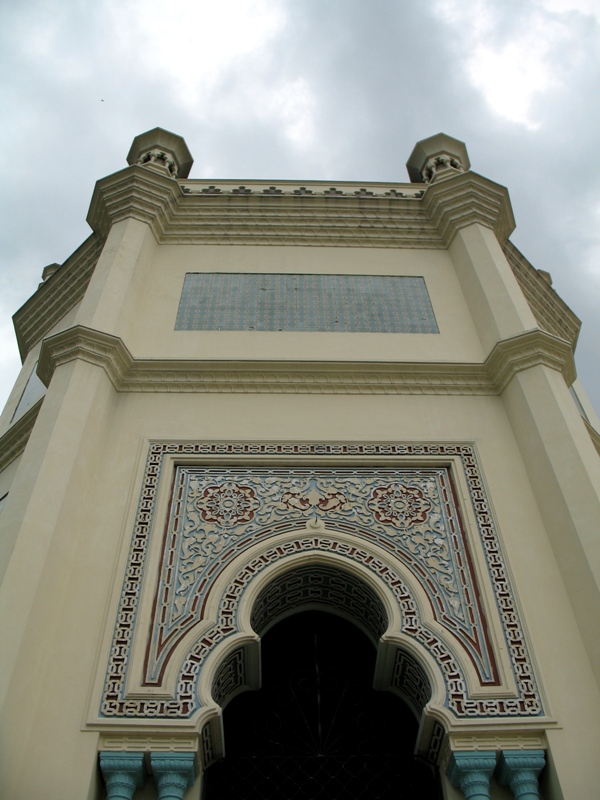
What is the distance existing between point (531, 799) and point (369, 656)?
1.47 m

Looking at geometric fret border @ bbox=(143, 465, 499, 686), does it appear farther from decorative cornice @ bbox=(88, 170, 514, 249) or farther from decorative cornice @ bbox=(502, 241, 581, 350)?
decorative cornice @ bbox=(502, 241, 581, 350)

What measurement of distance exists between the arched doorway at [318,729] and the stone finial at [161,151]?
6040 millimetres

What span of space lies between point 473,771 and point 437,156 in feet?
23.6

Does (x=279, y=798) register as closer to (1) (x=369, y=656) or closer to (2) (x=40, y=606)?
(1) (x=369, y=656)

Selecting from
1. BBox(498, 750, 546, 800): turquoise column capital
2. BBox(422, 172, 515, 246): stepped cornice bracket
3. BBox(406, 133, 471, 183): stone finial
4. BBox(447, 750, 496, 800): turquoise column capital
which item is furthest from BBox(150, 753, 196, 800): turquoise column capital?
BBox(406, 133, 471, 183): stone finial

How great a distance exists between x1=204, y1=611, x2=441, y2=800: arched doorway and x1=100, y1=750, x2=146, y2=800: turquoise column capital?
68cm

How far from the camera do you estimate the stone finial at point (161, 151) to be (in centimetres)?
895

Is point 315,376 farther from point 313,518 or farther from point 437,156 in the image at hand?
point 437,156

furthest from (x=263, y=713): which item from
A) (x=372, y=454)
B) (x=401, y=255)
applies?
(x=401, y=255)

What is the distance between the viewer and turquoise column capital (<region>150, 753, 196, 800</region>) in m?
3.66

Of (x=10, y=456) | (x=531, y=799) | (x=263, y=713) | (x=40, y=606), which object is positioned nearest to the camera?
(x=531, y=799)

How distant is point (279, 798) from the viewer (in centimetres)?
420

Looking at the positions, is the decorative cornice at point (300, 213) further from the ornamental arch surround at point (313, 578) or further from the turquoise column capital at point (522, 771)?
the turquoise column capital at point (522, 771)

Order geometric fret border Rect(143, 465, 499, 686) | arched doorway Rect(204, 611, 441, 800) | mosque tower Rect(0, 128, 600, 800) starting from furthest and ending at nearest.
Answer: geometric fret border Rect(143, 465, 499, 686), arched doorway Rect(204, 611, 441, 800), mosque tower Rect(0, 128, 600, 800)
